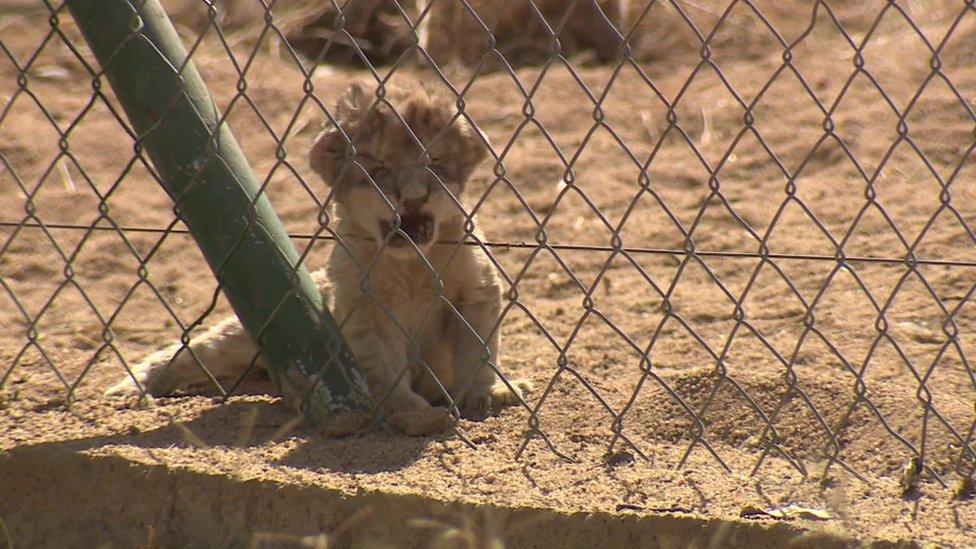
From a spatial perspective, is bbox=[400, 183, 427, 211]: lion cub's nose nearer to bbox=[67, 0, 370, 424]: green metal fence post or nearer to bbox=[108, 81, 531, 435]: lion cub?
bbox=[108, 81, 531, 435]: lion cub

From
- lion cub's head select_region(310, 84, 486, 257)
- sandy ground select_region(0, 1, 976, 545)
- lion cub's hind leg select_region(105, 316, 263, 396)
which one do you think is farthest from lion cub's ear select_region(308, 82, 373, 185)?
lion cub's hind leg select_region(105, 316, 263, 396)

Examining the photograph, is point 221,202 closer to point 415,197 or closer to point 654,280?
point 415,197

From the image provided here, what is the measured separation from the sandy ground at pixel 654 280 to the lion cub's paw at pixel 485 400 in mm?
174

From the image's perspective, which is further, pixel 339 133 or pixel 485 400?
pixel 339 133

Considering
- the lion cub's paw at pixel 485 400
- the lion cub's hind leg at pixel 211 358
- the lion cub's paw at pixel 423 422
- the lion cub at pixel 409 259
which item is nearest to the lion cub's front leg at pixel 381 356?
the lion cub at pixel 409 259

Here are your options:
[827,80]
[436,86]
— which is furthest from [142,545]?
[827,80]

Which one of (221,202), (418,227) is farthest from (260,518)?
(418,227)

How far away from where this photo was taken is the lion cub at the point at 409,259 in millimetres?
4652

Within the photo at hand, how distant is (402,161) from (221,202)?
87 centimetres

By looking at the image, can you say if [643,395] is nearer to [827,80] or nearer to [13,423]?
[13,423]

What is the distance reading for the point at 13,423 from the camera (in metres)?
4.18

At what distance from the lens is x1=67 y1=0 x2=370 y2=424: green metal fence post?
3998 mm

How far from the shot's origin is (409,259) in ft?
16.5

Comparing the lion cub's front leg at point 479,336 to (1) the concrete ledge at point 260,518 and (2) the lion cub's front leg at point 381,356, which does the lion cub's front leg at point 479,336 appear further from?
(1) the concrete ledge at point 260,518
